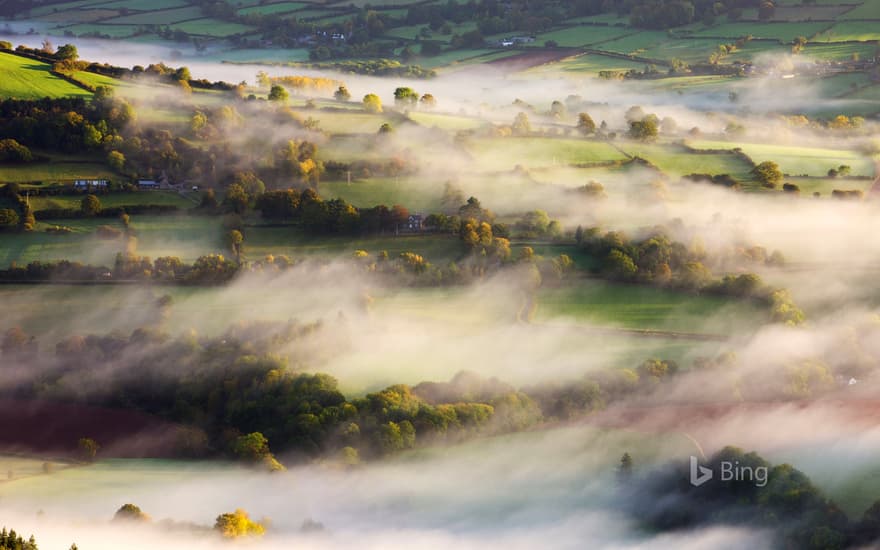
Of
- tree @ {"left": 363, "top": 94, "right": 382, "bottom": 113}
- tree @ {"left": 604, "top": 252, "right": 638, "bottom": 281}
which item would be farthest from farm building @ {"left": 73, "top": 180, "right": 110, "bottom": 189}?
tree @ {"left": 604, "top": 252, "right": 638, "bottom": 281}

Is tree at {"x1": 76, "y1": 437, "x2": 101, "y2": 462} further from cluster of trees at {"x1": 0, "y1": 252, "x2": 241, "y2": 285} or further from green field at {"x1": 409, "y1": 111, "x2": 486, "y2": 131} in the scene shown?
green field at {"x1": 409, "y1": 111, "x2": 486, "y2": 131}

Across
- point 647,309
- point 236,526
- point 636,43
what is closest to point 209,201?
point 647,309

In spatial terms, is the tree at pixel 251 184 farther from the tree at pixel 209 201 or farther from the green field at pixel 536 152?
the green field at pixel 536 152

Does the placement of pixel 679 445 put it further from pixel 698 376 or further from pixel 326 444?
pixel 326 444

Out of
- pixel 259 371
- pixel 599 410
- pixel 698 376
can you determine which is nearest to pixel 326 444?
pixel 259 371

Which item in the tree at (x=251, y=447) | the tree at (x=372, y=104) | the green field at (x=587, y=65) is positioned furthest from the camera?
the green field at (x=587, y=65)

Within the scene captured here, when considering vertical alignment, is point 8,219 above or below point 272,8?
below

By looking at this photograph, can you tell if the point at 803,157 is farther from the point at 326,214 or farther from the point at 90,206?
the point at 90,206

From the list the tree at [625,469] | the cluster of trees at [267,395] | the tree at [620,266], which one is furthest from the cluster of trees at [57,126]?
the tree at [625,469]
